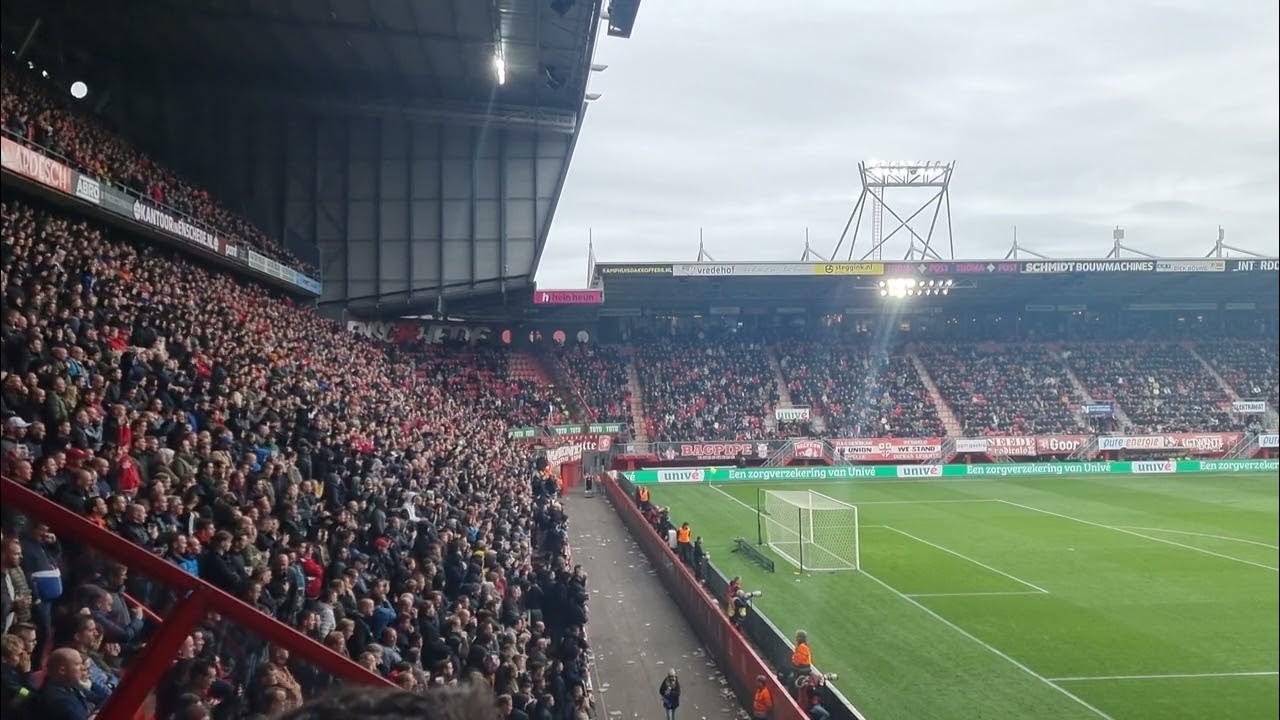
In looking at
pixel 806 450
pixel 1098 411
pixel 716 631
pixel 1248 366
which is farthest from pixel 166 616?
pixel 1248 366

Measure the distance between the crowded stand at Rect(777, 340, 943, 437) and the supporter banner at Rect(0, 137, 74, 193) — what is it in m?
33.0

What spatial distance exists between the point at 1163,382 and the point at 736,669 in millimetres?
42427

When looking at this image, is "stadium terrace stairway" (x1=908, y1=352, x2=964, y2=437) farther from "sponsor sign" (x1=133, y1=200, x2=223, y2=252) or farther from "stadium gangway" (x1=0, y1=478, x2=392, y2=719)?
"stadium gangway" (x1=0, y1=478, x2=392, y2=719)

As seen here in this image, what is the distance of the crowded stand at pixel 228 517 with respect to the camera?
2.48 metres

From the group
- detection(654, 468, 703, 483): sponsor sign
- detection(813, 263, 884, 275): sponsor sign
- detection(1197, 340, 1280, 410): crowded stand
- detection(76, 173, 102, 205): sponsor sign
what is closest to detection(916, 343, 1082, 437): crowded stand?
detection(1197, 340, 1280, 410): crowded stand

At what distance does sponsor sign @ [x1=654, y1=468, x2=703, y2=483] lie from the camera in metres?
36.8

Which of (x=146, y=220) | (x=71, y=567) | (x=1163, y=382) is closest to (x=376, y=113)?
(x=146, y=220)

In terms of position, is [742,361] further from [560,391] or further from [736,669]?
[736,669]

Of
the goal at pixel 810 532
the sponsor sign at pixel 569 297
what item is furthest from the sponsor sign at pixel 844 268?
the goal at pixel 810 532

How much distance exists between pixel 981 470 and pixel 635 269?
17.3m

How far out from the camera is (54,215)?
19.6 metres

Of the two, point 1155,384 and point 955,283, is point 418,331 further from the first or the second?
point 1155,384

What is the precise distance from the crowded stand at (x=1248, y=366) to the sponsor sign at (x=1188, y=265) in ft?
28.1

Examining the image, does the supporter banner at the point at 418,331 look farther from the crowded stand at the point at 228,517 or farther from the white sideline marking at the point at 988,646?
the white sideline marking at the point at 988,646
